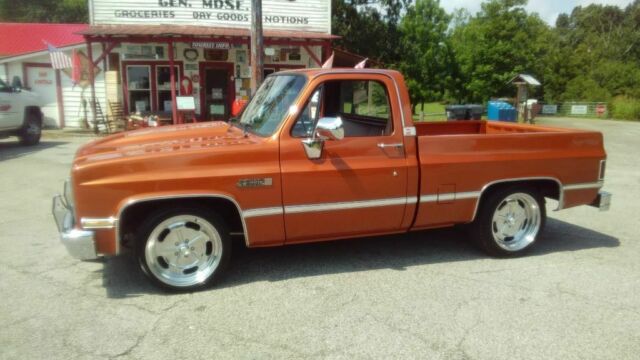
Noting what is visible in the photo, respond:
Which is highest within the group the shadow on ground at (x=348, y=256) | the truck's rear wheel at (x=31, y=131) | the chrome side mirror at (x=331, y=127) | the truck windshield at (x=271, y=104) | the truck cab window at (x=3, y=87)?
the truck cab window at (x=3, y=87)

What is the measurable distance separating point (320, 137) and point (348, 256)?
4.85 ft

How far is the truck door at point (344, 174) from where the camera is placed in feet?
14.3

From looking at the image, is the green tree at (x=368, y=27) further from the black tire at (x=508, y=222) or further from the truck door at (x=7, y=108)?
the black tire at (x=508, y=222)

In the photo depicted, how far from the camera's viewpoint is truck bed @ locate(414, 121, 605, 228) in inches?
189

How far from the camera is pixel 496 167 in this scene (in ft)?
16.4

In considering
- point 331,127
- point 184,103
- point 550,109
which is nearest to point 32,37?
point 184,103

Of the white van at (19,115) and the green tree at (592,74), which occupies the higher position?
the green tree at (592,74)

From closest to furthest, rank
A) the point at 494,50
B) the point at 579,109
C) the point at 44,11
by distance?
the point at 494,50 < the point at 579,109 < the point at 44,11

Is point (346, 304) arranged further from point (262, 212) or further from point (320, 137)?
point (320, 137)

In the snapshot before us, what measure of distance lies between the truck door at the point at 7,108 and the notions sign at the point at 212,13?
5.54 m

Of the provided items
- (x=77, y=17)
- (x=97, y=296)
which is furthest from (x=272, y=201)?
(x=77, y=17)

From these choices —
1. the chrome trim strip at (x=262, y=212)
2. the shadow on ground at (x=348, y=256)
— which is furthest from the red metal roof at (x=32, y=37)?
the chrome trim strip at (x=262, y=212)

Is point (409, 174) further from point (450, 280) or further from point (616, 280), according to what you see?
point (616, 280)

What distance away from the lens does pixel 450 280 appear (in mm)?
4641
